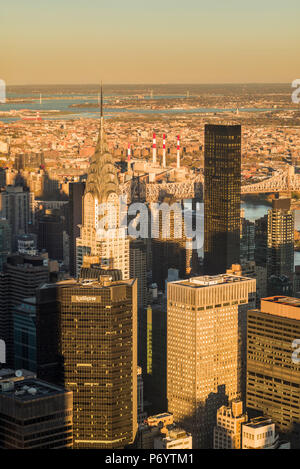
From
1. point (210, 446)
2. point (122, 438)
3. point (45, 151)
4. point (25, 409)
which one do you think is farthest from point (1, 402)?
point (45, 151)

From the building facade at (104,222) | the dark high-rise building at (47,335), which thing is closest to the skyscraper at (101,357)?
the dark high-rise building at (47,335)

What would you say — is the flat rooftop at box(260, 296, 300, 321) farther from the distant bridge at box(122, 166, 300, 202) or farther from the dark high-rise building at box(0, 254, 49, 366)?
the distant bridge at box(122, 166, 300, 202)

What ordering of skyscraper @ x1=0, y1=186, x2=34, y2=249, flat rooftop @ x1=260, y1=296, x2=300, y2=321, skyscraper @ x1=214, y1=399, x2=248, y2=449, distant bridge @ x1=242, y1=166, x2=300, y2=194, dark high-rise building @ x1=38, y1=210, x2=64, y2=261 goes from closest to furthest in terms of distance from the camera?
skyscraper @ x1=214, y1=399, x2=248, y2=449, flat rooftop @ x1=260, y1=296, x2=300, y2=321, dark high-rise building @ x1=38, y1=210, x2=64, y2=261, skyscraper @ x1=0, y1=186, x2=34, y2=249, distant bridge @ x1=242, y1=166, x2=300, y2=194

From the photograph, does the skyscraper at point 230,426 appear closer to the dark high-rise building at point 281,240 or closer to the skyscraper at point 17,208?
the dark high-rise building at point 281,240

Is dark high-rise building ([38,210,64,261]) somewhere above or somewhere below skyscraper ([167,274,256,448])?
above

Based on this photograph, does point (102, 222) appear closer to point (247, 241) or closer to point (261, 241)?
point (247, 241)

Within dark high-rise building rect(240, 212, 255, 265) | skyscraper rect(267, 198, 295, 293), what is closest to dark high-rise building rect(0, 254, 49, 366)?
dark high-rise building rect(240, 212, 255, 265)
